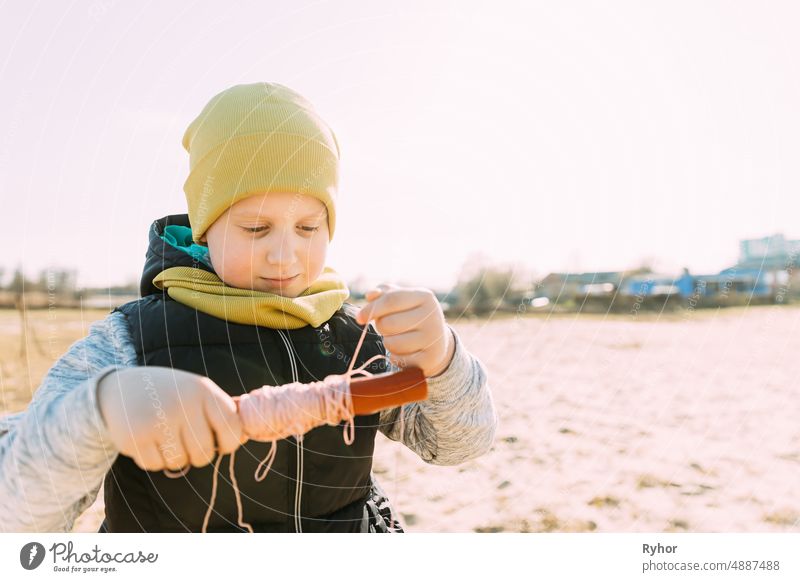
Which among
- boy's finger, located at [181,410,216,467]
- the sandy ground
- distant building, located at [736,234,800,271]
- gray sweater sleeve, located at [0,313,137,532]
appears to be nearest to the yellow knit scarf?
gray sweater sleeve, located at [0,313,137,532]

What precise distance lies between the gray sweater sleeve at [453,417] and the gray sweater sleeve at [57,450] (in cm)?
45

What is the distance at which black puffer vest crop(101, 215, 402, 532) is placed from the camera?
97cm

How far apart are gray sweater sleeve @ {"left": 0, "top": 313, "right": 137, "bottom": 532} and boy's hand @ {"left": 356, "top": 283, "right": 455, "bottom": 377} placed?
1.09 feet

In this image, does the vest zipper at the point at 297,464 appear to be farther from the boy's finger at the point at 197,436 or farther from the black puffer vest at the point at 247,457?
the boy's finger at the point at 197,436

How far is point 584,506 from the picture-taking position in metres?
2.06

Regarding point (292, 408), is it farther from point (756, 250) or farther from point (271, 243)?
point (756, 250)

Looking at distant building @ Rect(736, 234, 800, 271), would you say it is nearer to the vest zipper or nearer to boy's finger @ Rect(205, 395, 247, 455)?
the vest zipper

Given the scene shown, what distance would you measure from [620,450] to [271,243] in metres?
2.06

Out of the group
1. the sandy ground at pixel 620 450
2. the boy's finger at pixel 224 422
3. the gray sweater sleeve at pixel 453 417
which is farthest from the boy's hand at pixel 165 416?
the sandy ground at pixel 620 450

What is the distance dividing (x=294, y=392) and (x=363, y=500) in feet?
1.25

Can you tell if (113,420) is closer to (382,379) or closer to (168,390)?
(168,390)

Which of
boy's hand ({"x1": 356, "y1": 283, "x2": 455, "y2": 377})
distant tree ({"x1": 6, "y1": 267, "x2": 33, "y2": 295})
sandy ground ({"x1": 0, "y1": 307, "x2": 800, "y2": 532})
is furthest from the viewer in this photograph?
distant tree ({"x1": 6, "y1": 267, "x2": 33, "y2": 295})

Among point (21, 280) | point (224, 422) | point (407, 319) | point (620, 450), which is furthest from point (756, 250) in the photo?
point (21, 280)
